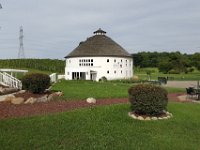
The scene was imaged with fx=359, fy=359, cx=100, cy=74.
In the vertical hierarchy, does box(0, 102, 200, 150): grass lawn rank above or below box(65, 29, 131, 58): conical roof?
below

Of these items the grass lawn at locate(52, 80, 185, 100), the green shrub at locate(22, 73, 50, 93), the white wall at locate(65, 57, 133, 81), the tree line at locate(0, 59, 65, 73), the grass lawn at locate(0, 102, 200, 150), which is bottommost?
the grass lawn at locate(0, 102, 200, 150)

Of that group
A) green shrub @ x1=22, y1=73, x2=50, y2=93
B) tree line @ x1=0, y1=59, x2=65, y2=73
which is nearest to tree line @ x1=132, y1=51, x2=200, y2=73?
tree line @ x1=0, y1=59, x2=65, y2=73

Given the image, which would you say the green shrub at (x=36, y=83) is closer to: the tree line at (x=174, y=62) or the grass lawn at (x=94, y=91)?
the grass lawn at (x=94, y=91)

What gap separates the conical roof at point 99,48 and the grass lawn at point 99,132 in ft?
190

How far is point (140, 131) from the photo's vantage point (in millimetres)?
14594

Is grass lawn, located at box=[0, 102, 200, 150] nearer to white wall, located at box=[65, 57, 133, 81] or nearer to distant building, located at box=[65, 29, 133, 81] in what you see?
white wall, located at box=[65, 57, 133, 81]

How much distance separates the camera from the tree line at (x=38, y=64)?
108562mm

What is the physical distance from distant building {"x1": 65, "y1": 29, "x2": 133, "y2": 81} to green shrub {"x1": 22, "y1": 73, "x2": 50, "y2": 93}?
45.6m

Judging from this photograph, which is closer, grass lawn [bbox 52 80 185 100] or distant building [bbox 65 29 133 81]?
grass lawn [bbox 52 80 185 100]

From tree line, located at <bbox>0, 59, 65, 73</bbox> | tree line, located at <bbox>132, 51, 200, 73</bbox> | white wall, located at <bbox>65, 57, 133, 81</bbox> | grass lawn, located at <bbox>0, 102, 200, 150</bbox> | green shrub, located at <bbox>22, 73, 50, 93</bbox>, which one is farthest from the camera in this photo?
tree line, located at <bbox>132, 51, 200, 73</bbox>

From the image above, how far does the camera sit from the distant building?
75.5 m

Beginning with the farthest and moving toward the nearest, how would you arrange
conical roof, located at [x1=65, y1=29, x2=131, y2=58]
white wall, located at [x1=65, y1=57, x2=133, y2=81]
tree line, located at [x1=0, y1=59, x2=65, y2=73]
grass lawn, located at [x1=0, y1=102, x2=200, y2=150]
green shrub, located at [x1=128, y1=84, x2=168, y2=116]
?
tree line, located at [x1=0, y1=59, x2=65, y2=73]
conical roof, located at [x1=65, y1=29, x2=131, y2=58]
white wall, located at [x1=65, y1=57, x2=133, y2=81]
green shrub, located at [x1=128, y1=84, x2=168, y2=116]
grass lawn, located at [x1=0, y1=102, x2=200, y2=150]

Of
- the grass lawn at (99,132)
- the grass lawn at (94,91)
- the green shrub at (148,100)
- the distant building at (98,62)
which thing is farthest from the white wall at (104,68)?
the green shrub at (148,100)

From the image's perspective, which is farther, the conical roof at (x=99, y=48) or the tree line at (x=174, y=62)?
the tree line at (x=174, y=62)
